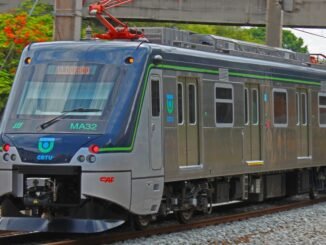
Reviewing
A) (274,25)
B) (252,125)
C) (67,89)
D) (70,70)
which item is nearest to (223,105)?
(252,125)

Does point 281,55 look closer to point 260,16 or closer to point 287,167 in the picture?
point 287,167

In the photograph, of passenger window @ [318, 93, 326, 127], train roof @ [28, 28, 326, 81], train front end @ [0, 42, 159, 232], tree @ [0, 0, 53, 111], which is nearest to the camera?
train front end @ [0, 42, 159, 232]

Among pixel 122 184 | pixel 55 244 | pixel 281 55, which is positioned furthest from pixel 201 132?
pixel 281 55

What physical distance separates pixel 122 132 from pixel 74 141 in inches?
28.2

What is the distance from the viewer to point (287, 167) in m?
19.8

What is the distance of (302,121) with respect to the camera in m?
20.6

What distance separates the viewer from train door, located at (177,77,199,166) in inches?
605

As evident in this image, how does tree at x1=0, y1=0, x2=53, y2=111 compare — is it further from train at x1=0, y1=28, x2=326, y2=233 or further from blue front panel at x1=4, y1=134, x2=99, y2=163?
blue front panel at x1=4, y1=134, x2=99, y2=163

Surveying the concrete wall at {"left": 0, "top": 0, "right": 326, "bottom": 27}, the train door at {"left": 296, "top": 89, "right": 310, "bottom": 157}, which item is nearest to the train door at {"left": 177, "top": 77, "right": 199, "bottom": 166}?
the train door at {"left": 296, "top": 89, "right": 310, "bottom": 157}

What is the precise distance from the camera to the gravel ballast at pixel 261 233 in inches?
562

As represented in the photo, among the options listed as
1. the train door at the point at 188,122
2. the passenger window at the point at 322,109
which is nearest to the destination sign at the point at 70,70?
the train door at the point at 188,122

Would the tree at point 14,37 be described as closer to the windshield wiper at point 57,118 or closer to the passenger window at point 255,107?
the passenger window at point 255,107

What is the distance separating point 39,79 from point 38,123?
35.9 inches

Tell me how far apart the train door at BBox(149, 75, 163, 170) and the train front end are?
433 millimetres
